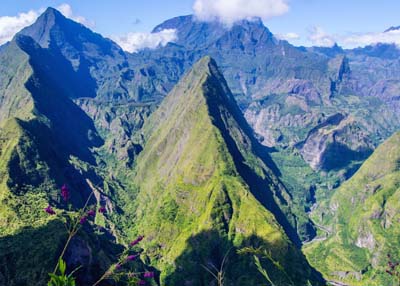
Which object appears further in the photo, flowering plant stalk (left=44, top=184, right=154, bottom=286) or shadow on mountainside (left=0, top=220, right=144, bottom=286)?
shadow on mountainside (left=0, top=220, right=144, bottom=286)

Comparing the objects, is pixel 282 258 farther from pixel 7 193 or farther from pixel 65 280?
pixel 65 280

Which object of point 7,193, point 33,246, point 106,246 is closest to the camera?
point 33,246

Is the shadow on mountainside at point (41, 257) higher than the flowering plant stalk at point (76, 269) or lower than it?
lower

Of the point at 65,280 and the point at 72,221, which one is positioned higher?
the point at 72,221

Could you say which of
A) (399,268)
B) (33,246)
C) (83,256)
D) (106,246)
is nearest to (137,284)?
(399,268)

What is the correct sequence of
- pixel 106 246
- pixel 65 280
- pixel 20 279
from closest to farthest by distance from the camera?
1. pixel 65 280
2. pixel 20 279
3. pixel 106 246

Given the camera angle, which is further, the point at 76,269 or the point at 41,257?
the point at 41,257

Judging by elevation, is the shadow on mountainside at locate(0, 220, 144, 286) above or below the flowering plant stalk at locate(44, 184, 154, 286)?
below

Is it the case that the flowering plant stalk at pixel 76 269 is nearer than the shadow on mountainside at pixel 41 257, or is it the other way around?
the flowering plant stalk at pixel 76 269

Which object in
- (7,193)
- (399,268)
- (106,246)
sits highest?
(399,268)

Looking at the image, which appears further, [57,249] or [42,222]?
[42,222]

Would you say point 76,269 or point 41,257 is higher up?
point 76,269
